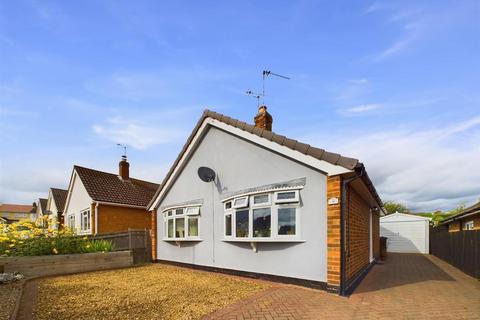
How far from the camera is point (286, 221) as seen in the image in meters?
7.74

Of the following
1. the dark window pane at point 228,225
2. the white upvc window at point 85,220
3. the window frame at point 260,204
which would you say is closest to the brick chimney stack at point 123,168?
the white upvc window at point 85,220

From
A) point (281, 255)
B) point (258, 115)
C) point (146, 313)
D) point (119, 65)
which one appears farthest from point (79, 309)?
point (258, 115)

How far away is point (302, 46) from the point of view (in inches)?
357

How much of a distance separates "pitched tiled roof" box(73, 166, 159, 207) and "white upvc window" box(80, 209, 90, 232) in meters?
1.69

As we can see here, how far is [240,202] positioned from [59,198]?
26223 millimetres

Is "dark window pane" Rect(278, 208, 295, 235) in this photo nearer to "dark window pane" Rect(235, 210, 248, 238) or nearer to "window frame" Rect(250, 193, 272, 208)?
"window frame" Rect(250, 193, 272, 208)

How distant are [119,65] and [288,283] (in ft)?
25.0

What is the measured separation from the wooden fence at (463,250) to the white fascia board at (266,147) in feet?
20.9

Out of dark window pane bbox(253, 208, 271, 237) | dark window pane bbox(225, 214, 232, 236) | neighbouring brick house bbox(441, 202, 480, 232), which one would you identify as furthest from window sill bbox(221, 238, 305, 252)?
neighbouring brick house bbox(441, 202, 480, 232)

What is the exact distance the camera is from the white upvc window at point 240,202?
8.65m

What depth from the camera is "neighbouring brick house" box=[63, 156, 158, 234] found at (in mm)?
18219

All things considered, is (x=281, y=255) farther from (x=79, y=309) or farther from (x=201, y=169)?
(x=79, y=309)

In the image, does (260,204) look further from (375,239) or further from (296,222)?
(375,239)

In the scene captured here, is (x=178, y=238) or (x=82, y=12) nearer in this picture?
(x=82, y=12)
